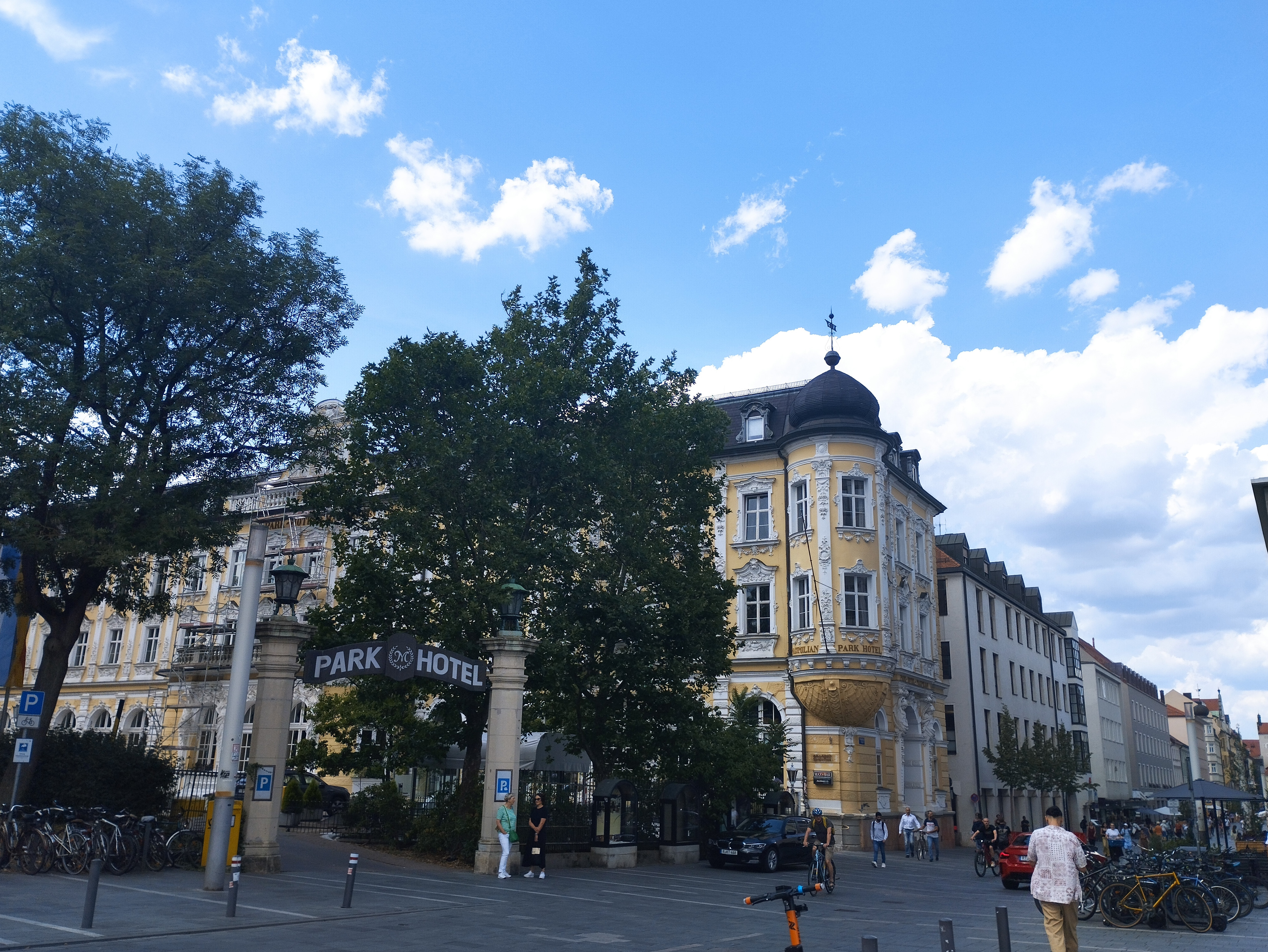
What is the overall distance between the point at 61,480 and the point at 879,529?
1094 inches

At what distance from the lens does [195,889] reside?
15828 mm

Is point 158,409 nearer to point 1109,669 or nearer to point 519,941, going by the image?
point 519,941

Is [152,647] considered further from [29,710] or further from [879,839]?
[879,839]

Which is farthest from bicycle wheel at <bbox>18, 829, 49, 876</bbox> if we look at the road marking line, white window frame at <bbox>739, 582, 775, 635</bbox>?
white window frame at <bbox>739, 582, 775, 635</bbox>

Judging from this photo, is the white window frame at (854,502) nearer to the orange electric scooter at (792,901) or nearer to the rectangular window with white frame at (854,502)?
the rectangular window with white frame at (854,502)

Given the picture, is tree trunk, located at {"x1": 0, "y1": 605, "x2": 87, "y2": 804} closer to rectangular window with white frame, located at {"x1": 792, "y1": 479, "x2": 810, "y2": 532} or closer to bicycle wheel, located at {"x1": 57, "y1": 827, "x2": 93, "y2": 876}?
bicycle wheel, located at {"x1": 57, "y1": 827, "x2": 93, "y2": 876}

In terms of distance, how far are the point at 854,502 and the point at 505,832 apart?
22.2m

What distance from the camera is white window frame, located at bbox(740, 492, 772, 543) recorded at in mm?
40125

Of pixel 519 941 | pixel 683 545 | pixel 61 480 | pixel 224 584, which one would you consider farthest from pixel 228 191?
pixel 224 584

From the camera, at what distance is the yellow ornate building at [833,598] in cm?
3584

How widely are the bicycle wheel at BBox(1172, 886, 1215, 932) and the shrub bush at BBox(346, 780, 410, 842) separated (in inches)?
653

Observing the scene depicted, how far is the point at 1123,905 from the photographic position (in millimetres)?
16234

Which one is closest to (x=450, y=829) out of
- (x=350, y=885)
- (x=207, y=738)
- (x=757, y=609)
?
(x=350, y=885)

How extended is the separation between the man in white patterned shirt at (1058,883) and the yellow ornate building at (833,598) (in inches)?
1015
